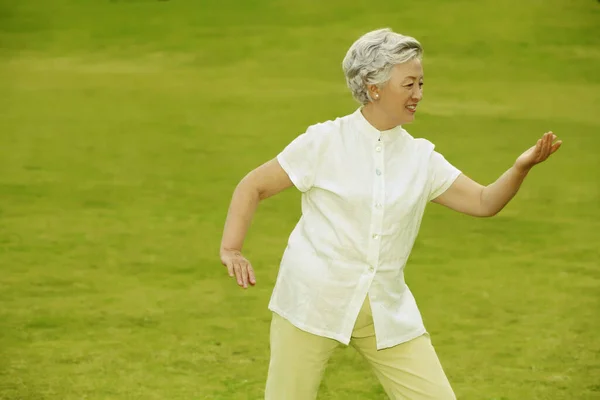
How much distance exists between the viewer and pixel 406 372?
3475 millimetres

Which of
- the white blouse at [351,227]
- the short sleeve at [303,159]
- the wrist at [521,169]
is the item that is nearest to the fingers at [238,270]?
the white blouse at [351,227]

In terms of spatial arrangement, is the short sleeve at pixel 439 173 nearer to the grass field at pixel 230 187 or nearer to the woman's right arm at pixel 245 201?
the woman's right arm at pixel 245 201

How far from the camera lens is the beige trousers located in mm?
3465

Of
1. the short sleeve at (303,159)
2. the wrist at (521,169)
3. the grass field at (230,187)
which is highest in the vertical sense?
the short sleeve at (303,159)

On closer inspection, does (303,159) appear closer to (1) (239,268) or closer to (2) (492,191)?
(1) (239,268)

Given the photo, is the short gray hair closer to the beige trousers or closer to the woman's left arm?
the woman's left arm

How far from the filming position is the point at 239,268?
347 centimetres

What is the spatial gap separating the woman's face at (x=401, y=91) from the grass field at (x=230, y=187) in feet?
6.75

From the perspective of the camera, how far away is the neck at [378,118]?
3512 mm

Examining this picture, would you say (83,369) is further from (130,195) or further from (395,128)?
(130,195)

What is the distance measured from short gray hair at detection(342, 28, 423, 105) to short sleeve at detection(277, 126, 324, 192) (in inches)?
8.1

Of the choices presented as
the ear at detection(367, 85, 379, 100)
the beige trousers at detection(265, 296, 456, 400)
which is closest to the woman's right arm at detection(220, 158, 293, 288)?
the beige trousers at detection(265, 296, 456, 400)

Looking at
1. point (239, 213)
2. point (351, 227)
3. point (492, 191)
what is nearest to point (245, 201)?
point (239, 213)

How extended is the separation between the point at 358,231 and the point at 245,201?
324mm
